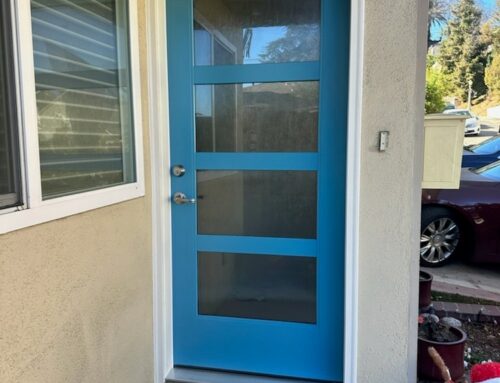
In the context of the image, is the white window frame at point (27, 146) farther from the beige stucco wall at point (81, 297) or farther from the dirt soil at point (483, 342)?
the dirt soil at point (483, 342)

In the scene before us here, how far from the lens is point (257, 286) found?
2.32 meters

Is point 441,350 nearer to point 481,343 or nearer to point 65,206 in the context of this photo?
point 481,343

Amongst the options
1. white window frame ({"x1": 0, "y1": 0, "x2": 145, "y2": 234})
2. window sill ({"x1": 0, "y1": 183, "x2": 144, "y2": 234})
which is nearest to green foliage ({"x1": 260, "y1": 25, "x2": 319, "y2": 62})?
window sill ({"x1": 0, "y1": 183, "x2": 144, "y2": 234})

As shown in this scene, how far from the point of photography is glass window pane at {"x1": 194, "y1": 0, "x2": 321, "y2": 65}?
6.96 feet

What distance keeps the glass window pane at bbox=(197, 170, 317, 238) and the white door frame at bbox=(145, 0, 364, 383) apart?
0.21 metres

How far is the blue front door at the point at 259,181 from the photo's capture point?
7.00ft

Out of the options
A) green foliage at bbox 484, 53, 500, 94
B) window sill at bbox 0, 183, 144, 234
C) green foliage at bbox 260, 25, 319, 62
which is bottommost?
window sill at bbox 0, 183, 144, 234

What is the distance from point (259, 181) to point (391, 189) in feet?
2.23

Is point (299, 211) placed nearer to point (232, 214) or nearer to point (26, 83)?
point (232, 214)

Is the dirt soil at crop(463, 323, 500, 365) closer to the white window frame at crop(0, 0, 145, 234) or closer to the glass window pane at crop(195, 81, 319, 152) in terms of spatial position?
the glass window pane at crop(195, 81, 319, 152)

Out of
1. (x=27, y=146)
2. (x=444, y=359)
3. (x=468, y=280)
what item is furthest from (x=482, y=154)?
(x=27, y=146)

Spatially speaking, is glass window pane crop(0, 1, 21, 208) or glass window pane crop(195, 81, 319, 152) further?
glass window pane crop(195, 81, 319, 152)

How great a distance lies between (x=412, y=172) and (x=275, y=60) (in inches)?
35.4

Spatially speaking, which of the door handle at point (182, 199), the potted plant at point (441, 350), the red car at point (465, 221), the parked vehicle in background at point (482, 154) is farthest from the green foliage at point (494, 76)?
the door handle at point (182, 199)
